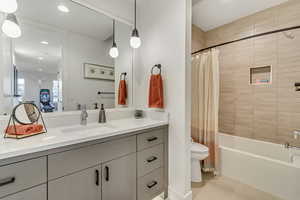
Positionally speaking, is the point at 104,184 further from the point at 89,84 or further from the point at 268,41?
the point at 268,41

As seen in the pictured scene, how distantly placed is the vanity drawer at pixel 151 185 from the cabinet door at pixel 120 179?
0.27 ft


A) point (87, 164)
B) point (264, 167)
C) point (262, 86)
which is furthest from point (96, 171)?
point (262, 86)

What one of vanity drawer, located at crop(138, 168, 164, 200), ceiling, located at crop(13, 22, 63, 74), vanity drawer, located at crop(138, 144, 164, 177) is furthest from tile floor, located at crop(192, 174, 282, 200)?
ceiling, located at crop(13, 22, 63, 74)

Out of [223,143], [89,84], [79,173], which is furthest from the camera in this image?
[223,143]

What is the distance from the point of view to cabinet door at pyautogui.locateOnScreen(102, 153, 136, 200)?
110 centimetres

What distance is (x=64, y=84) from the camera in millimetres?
1427

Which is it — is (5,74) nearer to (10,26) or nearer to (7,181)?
(10,26)

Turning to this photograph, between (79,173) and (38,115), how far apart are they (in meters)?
0.65

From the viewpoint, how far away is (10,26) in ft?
3.43

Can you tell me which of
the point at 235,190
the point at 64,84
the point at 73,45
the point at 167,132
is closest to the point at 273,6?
the point at 167,132

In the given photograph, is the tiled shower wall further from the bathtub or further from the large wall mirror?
the large wall mirror

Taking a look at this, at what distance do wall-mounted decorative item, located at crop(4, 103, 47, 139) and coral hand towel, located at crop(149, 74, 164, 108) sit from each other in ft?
3.56

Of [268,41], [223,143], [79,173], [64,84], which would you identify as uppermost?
[268,41]

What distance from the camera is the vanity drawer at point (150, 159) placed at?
134 centimetres
